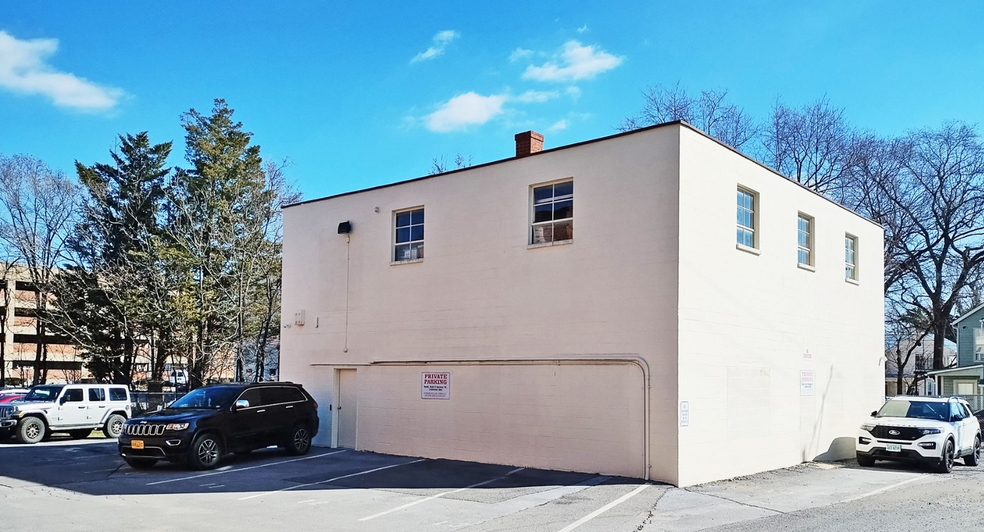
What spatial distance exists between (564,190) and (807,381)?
7354mm

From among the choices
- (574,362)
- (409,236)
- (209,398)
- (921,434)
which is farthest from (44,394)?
(921,434)

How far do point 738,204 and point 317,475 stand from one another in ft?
31.9

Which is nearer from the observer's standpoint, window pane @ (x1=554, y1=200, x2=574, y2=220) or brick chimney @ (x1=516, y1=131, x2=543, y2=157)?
window pane @ (x1=554, y1=200, x2=574, y2=220)

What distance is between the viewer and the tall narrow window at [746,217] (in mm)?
16844

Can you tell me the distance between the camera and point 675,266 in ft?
47.9

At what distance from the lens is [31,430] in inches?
868

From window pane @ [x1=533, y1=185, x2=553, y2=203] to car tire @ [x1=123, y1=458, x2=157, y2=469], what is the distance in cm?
896

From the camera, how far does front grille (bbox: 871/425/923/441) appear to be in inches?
687

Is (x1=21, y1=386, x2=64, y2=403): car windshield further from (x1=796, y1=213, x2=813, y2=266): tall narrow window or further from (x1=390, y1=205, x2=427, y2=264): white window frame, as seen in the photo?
(x1=796, y1=213, x2=813, y2=266): tall narrow window

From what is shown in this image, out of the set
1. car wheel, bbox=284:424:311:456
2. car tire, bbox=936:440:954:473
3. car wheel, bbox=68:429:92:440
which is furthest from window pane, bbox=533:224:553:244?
car wheel, bbox=68:429:92:440

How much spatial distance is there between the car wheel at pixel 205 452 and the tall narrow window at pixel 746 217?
11.0 m

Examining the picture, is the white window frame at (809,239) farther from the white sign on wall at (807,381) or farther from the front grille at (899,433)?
the front grille at (899,433)

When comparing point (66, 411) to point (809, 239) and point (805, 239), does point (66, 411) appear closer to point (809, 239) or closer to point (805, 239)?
point (805, 239)

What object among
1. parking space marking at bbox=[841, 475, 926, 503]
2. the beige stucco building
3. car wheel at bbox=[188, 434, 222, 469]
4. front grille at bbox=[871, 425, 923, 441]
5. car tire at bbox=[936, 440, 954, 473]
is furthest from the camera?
front grille at bbox=[871, 425, 923, 441]
